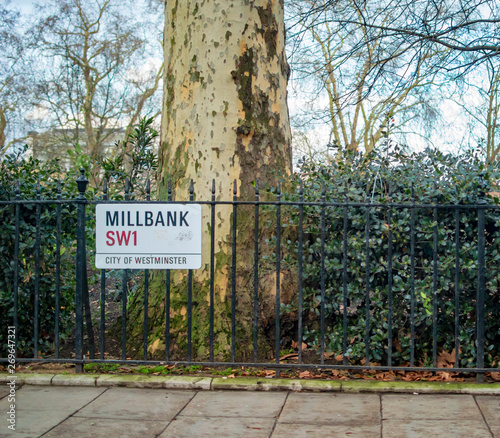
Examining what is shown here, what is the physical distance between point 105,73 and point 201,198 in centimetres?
2769

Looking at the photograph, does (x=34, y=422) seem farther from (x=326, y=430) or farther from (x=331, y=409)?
(x=331, y=409)

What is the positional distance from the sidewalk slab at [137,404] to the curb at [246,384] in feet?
0.30

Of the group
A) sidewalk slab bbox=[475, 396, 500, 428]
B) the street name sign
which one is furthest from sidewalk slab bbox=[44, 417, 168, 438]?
sidewalk slab bbox=[475, 396, 500, 428]

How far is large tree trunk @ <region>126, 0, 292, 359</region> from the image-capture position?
18.8 feet

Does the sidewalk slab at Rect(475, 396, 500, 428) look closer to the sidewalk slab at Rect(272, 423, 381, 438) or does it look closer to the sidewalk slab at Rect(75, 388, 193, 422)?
the sidewalk slab at Rect(272, 423, 381, 438)

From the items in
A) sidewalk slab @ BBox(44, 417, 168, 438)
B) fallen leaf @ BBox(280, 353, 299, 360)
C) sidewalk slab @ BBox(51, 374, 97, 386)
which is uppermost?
fallen leaf @ BBox(280, 353, 299, 360)

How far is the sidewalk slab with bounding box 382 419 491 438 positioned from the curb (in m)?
0.68

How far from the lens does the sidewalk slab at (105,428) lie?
3887 millimetres

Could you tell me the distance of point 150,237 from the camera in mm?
5148

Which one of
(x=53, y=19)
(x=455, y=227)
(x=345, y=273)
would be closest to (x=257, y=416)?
(x=345, y=273)

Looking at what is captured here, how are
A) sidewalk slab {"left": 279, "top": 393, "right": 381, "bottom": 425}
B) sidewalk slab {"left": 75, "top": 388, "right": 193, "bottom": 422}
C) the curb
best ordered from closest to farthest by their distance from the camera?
sidewalk slab {"left": 279, "top": 393, "right": 381, "bottom": 425}
sidewalk slab {"left": 75, "top": 388, "right": 193, "bottom": 422}
the curb

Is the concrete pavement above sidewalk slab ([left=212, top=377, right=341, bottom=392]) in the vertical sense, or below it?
below

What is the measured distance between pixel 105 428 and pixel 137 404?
551 mm

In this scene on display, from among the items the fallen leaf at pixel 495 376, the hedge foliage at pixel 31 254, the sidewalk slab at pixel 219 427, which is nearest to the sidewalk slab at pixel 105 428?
the sidewalk slab at pixel 219 427
